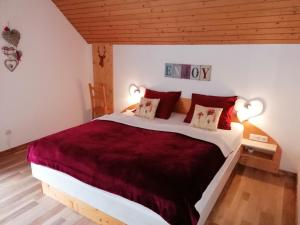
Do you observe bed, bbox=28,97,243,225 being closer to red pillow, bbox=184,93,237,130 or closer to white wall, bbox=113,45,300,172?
red pillow, bbox=184,93,237,130

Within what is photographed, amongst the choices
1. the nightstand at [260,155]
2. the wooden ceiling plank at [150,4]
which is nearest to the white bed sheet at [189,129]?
the nightstand at [260,155]

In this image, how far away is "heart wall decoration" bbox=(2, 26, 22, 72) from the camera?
285 cm

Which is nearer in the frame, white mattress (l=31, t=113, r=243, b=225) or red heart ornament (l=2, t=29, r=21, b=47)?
white mattress (l=31, t=113, r=243, b=225)

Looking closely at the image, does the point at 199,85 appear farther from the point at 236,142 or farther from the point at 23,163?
the point at 23,163

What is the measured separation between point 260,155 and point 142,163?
1.88 m

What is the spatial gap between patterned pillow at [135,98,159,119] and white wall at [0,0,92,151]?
1.51m

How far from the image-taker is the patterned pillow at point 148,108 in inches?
120

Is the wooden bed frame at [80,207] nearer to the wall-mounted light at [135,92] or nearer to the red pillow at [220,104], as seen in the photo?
the red pillow at [220,104]

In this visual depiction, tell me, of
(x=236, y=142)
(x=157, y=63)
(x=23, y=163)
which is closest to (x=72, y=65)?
(x=157, y=63)

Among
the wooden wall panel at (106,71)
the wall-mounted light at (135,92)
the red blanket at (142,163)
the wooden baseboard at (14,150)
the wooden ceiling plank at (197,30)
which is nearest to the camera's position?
the red blanket at (142,163)

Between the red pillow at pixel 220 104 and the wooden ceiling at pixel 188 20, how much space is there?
2.37 feet

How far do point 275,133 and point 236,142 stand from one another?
2.01ft

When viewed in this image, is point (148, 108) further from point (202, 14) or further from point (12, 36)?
point (12, 36)

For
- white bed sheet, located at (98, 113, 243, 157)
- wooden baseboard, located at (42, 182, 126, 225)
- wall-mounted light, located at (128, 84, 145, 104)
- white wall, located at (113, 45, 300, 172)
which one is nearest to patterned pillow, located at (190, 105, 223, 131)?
white bed sheet, located at (98, 113, 243, 157)
